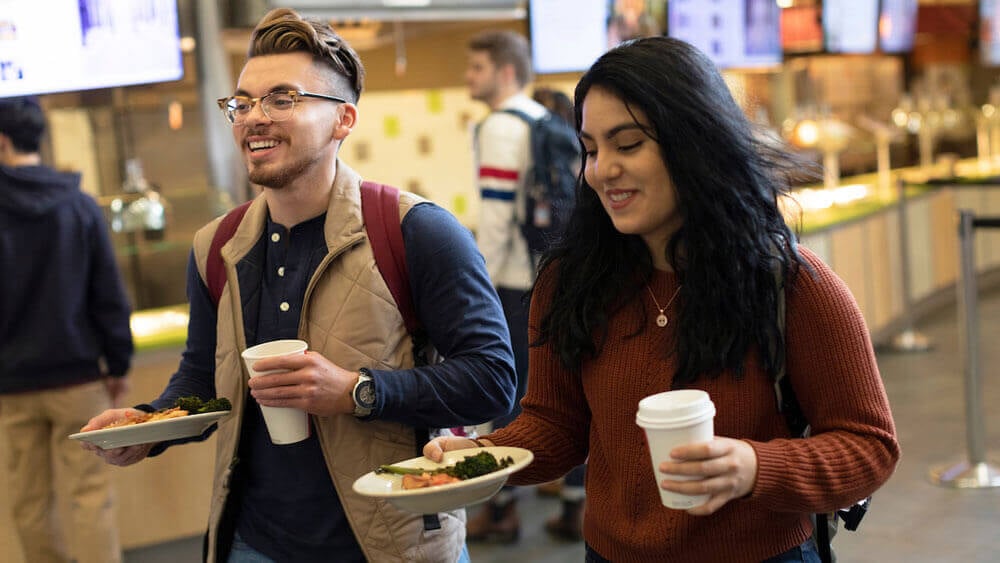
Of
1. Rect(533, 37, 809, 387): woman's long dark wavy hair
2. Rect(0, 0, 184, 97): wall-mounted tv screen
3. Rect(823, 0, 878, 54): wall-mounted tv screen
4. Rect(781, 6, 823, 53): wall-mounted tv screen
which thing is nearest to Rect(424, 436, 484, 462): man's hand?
Rect(533, 37, 809, 387): woman's long dark wavy hair

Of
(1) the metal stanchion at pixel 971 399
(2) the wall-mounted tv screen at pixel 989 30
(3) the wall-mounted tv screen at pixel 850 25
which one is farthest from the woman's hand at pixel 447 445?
(2) the wall-mounted tv screen at pixel 989 30

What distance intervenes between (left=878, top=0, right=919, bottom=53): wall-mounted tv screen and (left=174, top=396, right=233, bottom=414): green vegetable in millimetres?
9104

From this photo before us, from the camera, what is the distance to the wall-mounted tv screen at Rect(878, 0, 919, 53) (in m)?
10.0

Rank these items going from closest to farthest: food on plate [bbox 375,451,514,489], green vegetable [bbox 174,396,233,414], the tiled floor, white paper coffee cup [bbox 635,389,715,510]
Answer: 1. white paper coffee cup [bbox 635,389,715,510]
2. food on plate [bbox 375,451,514,489]
3. green vegetable [bbox 174,396,233,414]
4. the tiled floor

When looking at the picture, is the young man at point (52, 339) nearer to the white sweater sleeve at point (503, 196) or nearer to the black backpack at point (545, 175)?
the white sweater sleeve at point (503, 196)

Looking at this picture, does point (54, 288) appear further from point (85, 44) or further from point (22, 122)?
point (85, 44)

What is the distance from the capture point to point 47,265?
4156 mm

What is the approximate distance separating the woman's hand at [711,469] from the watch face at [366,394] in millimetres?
642

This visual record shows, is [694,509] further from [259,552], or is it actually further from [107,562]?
[107,562]

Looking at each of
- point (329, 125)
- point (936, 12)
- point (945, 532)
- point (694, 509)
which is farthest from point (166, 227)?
point (936, 12)

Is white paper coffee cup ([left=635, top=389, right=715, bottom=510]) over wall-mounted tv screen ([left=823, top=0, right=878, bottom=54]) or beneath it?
beneath

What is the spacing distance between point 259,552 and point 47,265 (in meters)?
2.43

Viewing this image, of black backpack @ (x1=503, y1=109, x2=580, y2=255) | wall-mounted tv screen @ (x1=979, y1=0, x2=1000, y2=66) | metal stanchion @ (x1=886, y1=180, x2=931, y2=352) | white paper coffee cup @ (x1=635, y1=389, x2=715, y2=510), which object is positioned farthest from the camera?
wall-mounted tv screen @ (x1=979, y1=0, x2=1000, y2=66)

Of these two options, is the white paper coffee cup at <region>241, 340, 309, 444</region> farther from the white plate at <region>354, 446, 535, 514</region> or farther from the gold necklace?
the gold necklace
